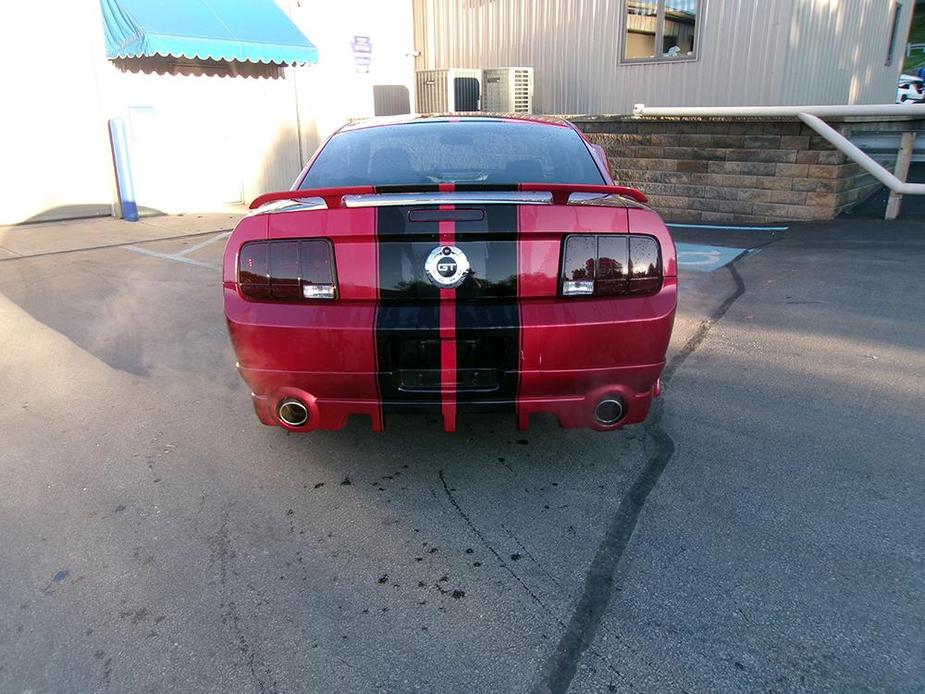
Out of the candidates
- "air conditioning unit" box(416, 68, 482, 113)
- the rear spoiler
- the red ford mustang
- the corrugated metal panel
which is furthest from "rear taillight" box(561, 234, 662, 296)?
Result: "air conditioning unit" box(416, 68, 482, 113)

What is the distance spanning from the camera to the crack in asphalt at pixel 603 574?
6.90 ft

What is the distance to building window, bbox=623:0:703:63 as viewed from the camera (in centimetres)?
1102

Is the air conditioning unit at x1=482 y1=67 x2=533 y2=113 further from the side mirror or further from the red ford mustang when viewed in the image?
the red ford mustang

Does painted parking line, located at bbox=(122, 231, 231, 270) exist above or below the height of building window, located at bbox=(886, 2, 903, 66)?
below

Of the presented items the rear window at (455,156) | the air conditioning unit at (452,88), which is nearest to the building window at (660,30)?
the air conditioning unit at (452,88)

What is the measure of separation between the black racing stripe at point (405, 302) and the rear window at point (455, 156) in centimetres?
86

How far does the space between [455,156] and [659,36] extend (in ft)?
30.2

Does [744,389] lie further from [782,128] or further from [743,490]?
[782,128]

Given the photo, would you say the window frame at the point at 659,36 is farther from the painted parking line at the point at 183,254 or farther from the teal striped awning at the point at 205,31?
the painted parking line at the point at 183,254

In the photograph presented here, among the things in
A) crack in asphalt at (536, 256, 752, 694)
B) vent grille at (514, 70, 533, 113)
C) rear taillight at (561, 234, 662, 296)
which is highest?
vent grille at (514, 70, 533, 113)

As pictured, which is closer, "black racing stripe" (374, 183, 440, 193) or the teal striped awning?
"black racing stripe" (374, 183, 440, 193)

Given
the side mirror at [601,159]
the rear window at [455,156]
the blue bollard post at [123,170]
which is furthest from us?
the blue bollard post at [123,170]

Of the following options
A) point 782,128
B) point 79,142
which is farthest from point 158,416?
point 79,142

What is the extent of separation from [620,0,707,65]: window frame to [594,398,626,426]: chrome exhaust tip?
9.78 metres
